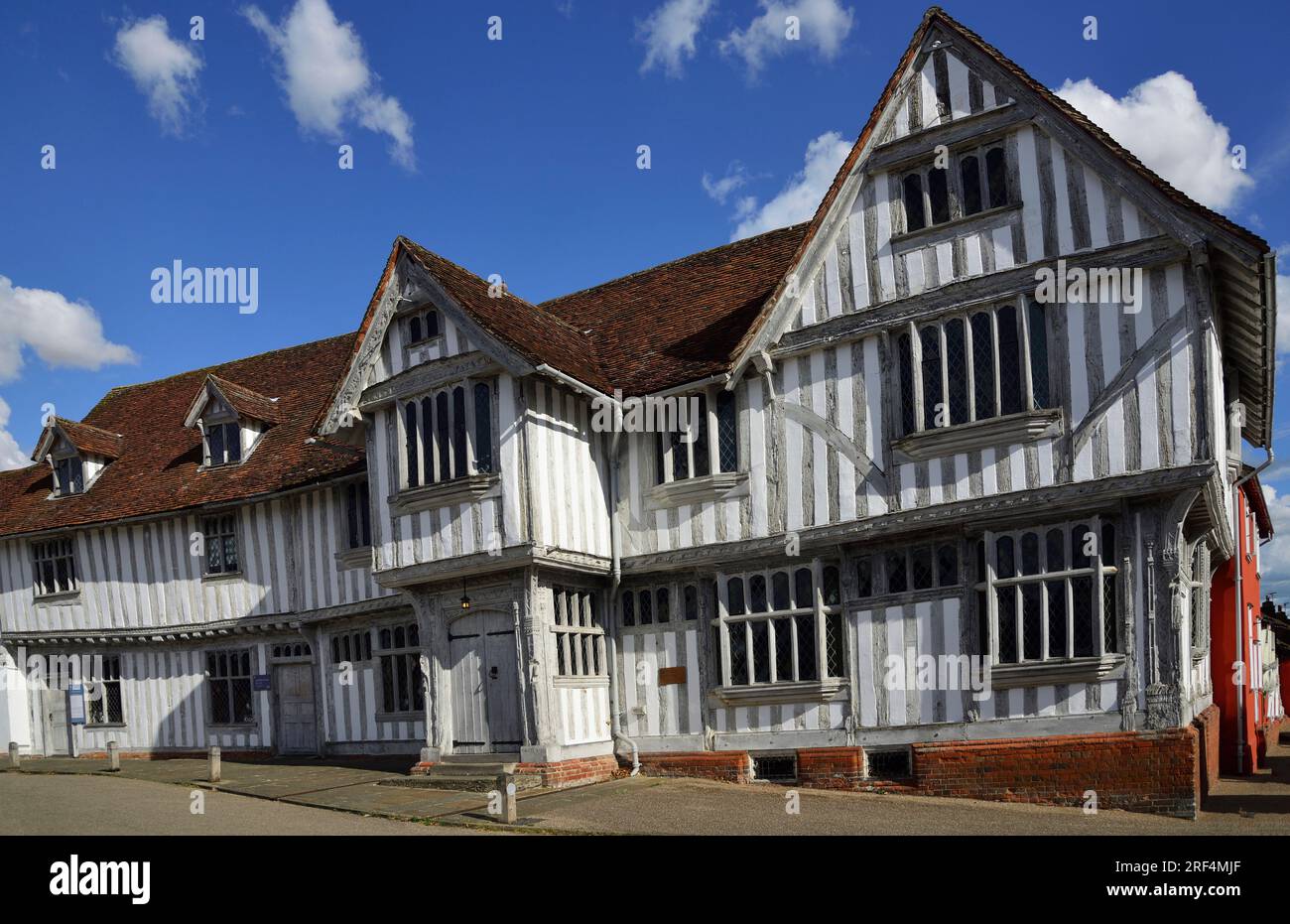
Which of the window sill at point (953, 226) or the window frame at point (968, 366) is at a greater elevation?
the window sill at point (953, 226)

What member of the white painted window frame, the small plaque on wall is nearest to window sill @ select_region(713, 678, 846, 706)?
the small plaque on wall

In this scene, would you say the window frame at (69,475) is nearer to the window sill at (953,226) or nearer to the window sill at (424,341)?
the window sill at (424,341)

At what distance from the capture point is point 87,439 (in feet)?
84.9

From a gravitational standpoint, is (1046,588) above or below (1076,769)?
above

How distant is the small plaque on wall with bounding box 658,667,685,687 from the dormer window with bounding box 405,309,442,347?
250 inches

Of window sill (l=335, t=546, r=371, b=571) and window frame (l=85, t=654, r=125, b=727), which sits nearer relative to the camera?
window sill (l=335, t=546, r=371, b=571)

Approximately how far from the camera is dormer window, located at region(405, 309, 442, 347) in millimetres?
17438

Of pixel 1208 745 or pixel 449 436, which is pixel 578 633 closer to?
pixel 449 436

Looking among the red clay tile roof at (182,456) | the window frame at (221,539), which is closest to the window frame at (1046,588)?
the red clay tile roof at (182,456)

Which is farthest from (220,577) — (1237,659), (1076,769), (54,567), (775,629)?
(1237,659)

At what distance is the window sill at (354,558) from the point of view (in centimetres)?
2069

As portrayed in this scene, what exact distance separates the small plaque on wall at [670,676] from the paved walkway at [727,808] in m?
1.47

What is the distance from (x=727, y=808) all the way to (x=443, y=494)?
6.29 m

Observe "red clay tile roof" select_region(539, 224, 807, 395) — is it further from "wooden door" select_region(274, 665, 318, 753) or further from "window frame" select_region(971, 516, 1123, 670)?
"wooden door" select_region(274, 665, 318, 753)
